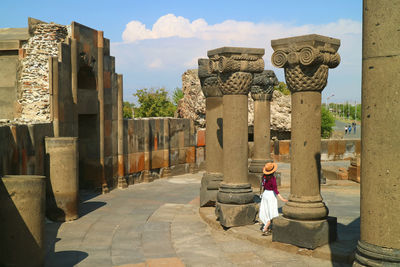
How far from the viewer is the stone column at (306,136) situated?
24.7 feet

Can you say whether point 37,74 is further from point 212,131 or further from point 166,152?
point 166,152

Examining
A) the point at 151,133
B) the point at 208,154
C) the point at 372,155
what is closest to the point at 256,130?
the point at 208,154

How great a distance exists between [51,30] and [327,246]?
9767 mm

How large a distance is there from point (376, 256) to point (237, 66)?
5646 mm

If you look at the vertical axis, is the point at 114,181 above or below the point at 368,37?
below

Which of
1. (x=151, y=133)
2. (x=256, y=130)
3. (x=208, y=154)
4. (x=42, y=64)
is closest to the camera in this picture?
(x=208, y=154)

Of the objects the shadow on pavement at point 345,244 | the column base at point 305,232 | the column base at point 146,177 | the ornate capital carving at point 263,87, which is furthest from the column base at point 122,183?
the column base at point 305,232

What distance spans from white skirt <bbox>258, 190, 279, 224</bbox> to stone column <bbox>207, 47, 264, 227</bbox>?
2.98ft

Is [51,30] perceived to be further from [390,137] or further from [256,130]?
[390,137]

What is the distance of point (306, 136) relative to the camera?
7.61 meters

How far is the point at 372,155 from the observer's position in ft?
14.1

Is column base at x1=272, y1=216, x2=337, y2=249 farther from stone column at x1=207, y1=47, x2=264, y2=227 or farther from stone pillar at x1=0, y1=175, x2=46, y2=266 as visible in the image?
stone pillar at x1=0, y1=175, x2=46, y2=266

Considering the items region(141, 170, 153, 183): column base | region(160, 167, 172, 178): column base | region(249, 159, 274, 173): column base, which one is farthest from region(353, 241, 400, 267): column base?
region(160, 167, 172, 178): column base

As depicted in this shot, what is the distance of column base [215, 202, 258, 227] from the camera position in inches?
358
